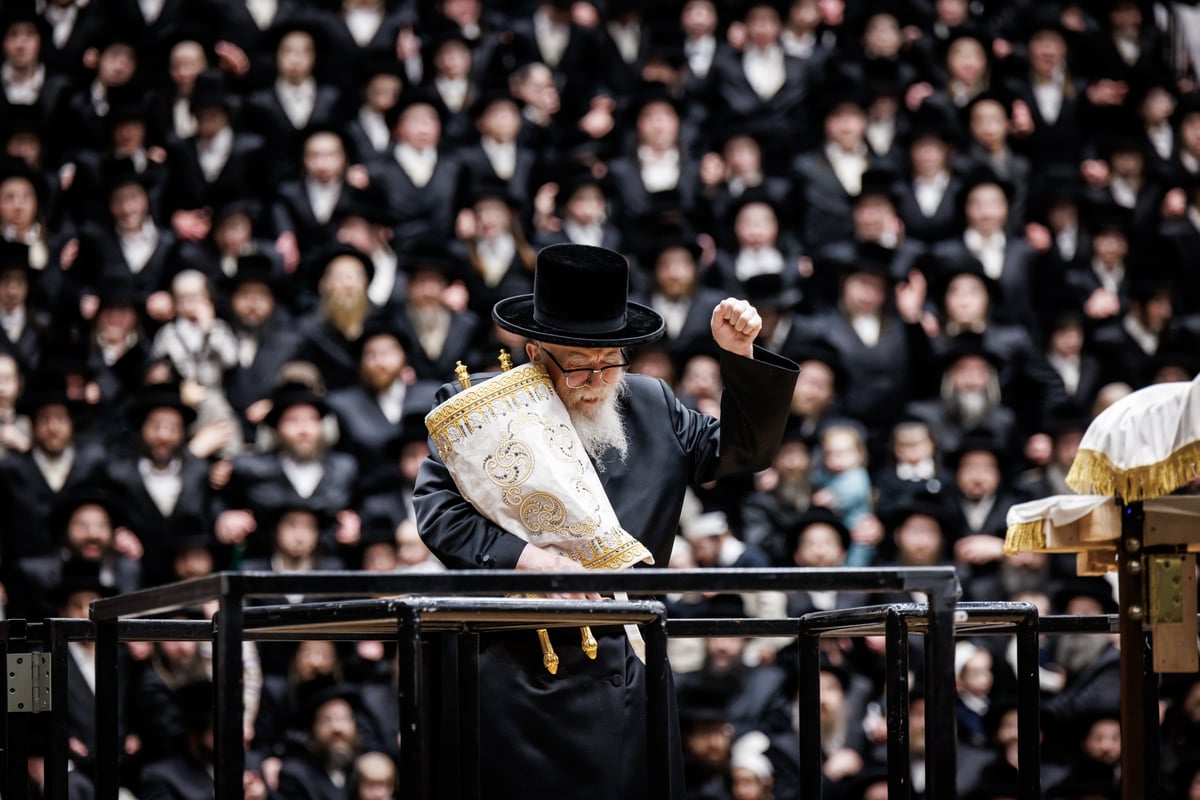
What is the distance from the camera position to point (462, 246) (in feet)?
27.7

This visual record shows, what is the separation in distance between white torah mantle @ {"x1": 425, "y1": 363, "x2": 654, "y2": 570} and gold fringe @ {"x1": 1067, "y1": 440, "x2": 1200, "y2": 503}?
87cm

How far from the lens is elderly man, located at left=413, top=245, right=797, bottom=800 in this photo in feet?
11.1

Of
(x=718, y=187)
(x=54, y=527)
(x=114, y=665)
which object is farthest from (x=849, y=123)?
(x=114, y=665)

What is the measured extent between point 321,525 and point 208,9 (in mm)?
3469

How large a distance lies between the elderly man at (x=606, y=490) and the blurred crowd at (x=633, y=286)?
3.23m

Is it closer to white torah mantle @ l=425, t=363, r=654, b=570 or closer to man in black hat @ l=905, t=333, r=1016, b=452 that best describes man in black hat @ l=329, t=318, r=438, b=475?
man in black hat @ l=905, t=333, r=1016, b=452

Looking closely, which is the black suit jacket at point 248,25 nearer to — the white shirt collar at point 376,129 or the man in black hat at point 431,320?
the white shirt collar at point 376,129

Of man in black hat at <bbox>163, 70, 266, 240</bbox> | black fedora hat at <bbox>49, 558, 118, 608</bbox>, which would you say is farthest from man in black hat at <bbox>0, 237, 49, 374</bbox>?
black fedora hat at <bbox>49, 558, 118, 608</bbox>

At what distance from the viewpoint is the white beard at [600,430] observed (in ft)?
11.9

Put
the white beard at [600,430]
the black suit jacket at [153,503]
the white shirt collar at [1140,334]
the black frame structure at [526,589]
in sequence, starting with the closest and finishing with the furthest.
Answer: the black frame structure at [526,589] < the white beard at [600,430] < the black suit jacket at [153,503] < the white shirt collar at [1140,334]

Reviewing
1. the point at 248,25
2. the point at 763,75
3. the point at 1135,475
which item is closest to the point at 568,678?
the point at 1135,475

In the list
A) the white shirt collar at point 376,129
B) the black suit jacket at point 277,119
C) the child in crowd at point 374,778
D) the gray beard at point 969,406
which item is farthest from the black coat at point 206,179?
the gray beard at point 969,406

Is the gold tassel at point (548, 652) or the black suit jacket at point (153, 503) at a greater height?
the black suit jacket at point (153, 503)

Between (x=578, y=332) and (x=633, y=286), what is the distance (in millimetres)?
4891
